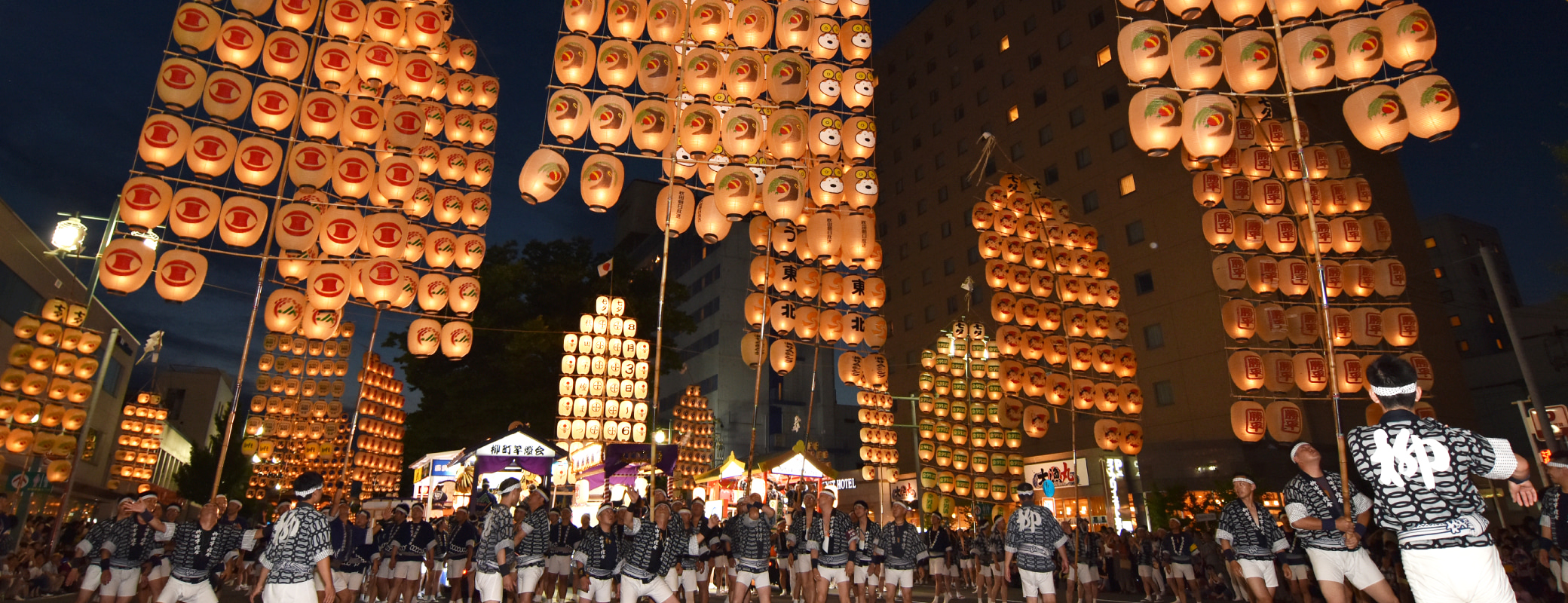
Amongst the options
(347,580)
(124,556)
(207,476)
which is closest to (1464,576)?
(124,556)

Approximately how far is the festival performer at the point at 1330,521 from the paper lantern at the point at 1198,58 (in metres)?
8.82

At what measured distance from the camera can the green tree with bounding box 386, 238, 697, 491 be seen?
30062 mm

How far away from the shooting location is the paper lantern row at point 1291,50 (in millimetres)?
12688

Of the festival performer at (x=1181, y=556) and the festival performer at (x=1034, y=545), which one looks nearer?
the festival performer at (x=1034, y=545)

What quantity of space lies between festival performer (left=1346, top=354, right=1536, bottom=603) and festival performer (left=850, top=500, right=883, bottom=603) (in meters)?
6.72

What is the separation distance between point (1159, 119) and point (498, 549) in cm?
1275

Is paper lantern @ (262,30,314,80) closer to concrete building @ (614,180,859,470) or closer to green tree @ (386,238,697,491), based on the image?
green tree @ (386,238,697,491)

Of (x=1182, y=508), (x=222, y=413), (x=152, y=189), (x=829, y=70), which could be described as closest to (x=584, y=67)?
(x=829, y=70)

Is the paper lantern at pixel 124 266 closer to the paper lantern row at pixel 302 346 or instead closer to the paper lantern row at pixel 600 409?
the paper lantern row at pixel 600 409

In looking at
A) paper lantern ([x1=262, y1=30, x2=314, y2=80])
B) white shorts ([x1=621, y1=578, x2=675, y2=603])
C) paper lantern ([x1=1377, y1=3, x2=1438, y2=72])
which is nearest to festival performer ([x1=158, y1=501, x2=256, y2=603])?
white shorts ([x1=621, y1=578, x2=675, y2=603])

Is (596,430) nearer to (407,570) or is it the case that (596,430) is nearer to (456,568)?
(456,568)

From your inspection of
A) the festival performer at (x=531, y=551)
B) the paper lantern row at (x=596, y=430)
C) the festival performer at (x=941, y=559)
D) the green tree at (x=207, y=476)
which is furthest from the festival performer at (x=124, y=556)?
the green tree at (x=207, y=476)

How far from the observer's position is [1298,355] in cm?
2056

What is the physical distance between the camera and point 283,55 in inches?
623
